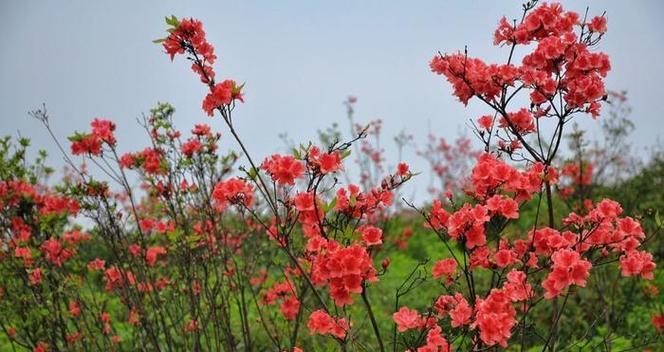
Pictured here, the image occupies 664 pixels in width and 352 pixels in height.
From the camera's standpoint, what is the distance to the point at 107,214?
401cm

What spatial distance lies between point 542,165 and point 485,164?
0.33m

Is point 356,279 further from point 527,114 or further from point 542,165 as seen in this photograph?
point 527,114

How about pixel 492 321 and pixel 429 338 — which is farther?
pixel 429 338

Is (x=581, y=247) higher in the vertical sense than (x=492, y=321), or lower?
higher

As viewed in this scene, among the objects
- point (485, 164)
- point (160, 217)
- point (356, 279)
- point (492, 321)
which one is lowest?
point (492, 321)

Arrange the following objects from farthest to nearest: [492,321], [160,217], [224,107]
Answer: [160,217]
[224,107]
[492,321]

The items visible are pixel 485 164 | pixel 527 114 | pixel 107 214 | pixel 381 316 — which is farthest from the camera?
pixel 381 316

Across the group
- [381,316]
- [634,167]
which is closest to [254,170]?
[381,316]

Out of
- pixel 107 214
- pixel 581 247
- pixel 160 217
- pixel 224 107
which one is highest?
pixel 160 217

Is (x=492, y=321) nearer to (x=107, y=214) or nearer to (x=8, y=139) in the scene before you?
(x=107, y=214)

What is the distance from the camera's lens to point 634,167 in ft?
34.7

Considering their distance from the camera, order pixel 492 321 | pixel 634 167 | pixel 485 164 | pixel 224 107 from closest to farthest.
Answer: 1. pixel 492 321
2. pixel 485 164
3. pixel 224 107
4. pixel 634 167

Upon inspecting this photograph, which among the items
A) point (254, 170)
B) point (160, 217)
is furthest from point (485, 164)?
point (160, 217)

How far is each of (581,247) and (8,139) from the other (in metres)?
3.88
